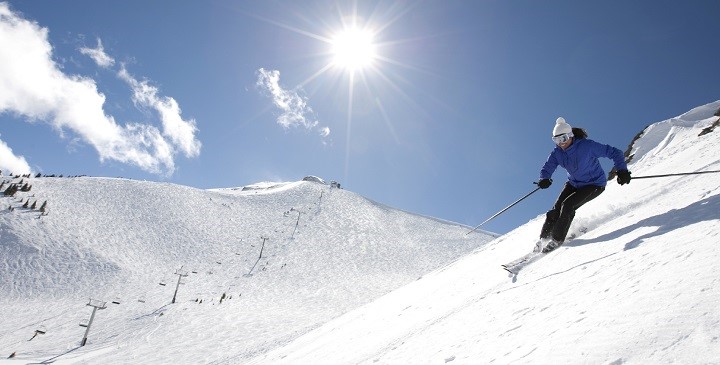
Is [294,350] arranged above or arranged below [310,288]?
below

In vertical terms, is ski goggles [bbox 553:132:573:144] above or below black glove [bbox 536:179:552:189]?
above

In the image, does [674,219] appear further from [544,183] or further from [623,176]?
[544,183]

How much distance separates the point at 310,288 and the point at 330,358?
26.7 meters

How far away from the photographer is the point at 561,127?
21.7 ft

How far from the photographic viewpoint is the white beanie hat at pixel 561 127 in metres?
6.59

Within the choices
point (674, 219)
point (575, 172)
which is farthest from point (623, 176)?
point (674, 219)

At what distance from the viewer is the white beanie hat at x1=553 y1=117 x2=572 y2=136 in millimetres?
6586

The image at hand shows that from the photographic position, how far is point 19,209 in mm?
34094

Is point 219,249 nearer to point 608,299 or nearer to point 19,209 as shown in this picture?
point 19,209

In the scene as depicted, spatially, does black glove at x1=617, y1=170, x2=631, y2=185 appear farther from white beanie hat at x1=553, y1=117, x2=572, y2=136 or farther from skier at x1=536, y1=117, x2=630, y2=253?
white beanie hat at x1=553, y1=117, x2=572, y2=136

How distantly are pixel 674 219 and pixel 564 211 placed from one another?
169cm

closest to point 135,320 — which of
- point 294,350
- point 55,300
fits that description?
point 55,300

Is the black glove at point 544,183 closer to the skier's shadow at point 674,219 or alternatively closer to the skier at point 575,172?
the skier at point 575,172

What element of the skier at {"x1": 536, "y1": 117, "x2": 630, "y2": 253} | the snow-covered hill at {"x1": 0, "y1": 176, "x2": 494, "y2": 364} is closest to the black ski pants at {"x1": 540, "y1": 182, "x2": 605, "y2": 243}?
the skier at {"x1": 536, "y1": 117, "x2": 630, "y2": 253}
